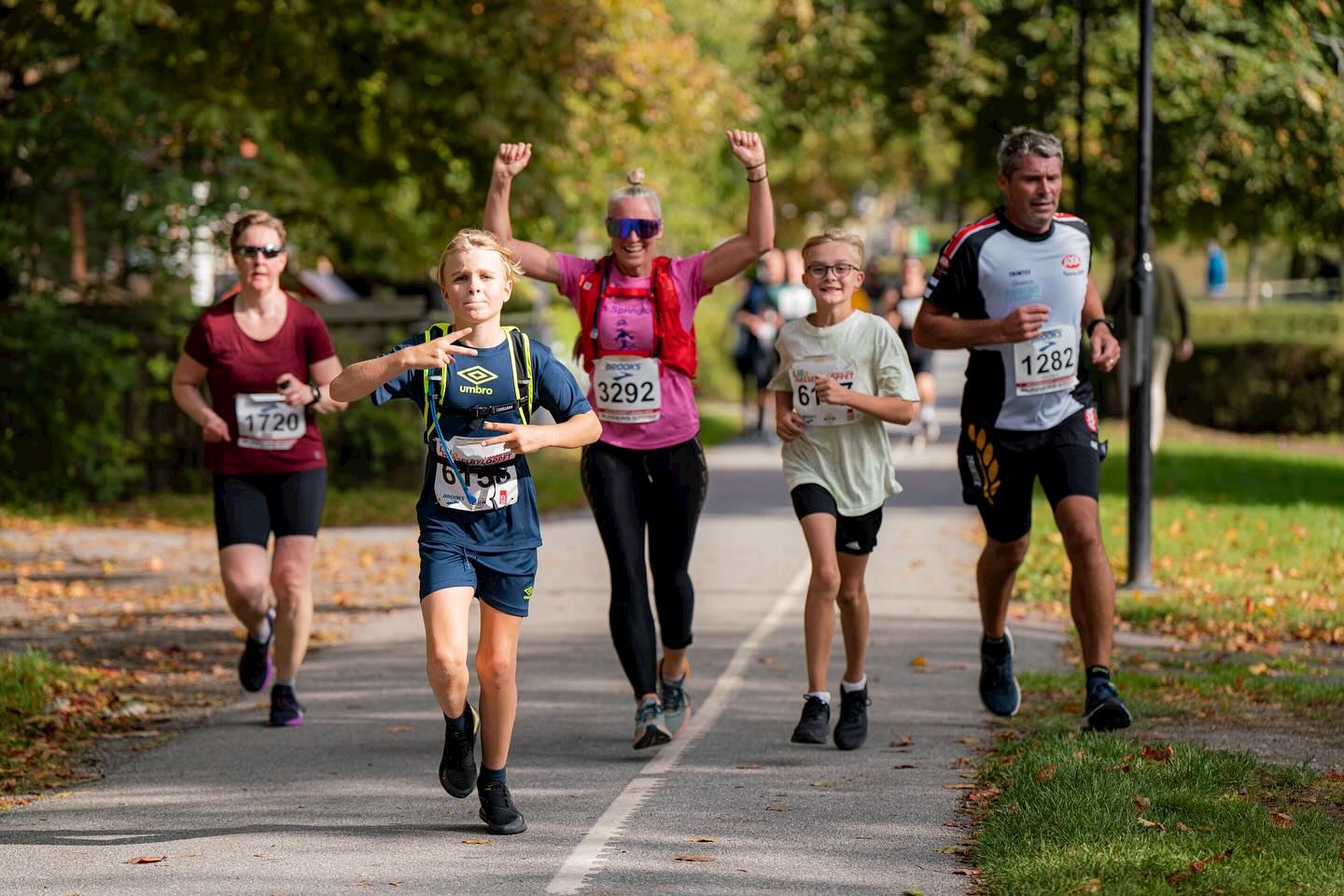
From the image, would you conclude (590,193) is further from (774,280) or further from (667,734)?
(667,734)

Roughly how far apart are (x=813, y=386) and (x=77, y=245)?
1180cm

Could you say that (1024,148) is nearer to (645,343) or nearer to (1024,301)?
(1024,301)

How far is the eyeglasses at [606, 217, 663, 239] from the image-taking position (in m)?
7.43

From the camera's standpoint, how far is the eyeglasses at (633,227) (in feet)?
24.4

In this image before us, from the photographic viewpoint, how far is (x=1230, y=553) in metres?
13.2

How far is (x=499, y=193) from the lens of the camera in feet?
24.7

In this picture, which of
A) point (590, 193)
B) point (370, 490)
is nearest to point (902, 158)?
point (590, 193)

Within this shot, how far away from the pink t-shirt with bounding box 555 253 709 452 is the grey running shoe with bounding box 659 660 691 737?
94 centimetres

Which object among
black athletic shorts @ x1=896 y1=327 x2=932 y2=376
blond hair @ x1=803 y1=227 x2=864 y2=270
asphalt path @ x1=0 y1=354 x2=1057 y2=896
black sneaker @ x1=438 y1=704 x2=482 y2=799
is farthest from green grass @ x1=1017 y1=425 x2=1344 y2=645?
black sneaker @ x1=438 y1=704 x2=482 y2=799

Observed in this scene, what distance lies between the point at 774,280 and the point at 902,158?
34283 millimetres

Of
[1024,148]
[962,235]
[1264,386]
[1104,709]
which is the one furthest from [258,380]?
[1264,386]

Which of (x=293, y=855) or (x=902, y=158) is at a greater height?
(x=902, y=158)

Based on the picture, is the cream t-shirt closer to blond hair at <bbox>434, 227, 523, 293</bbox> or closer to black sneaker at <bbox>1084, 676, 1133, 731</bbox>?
black sneaker at <bbox>1084, 676, 1133, 731</bbox>

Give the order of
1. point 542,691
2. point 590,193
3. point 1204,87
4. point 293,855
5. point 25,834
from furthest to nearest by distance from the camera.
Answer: point 590,193, point 1204,87, point 542,691, point 25,834, point 293,855
